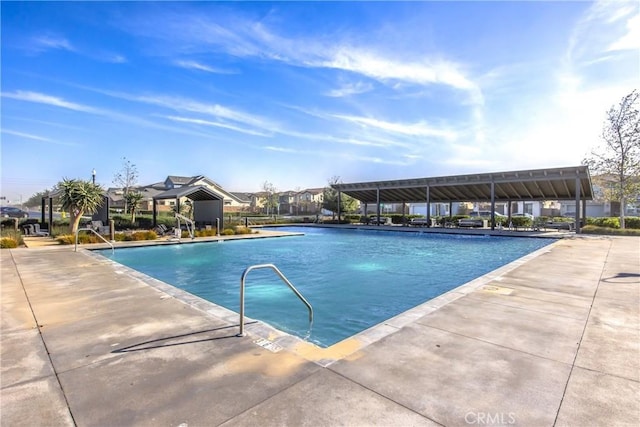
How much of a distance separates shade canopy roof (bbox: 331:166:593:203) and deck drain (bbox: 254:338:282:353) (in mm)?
20881

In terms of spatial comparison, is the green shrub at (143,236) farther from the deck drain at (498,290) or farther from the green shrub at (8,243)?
the deck drain at (498,290)

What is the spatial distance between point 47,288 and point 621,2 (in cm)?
1393

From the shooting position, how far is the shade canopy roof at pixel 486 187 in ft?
63.3

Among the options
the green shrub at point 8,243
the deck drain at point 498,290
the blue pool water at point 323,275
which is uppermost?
the green shrub at point 8,243

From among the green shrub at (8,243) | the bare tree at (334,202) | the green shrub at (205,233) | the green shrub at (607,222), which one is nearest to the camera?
the green shrub at (8,243)

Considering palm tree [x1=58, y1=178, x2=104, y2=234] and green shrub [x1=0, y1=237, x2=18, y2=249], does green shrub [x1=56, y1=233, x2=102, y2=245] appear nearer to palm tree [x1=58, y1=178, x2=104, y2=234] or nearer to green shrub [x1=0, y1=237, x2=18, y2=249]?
green shrub [x1=0, y1=237, x2=18, y2=249]

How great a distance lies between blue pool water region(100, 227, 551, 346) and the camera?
5.60 meters

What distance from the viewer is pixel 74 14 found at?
28.1ft

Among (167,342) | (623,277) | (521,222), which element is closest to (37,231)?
(167,342)

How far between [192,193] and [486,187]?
64.8ft

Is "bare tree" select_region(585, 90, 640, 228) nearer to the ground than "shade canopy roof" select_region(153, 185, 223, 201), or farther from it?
farther from it

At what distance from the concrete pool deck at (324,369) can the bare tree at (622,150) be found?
2014 centimetres

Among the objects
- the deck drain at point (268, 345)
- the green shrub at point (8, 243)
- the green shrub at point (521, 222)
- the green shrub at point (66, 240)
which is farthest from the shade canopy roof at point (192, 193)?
the green shrub at point (521, 222)

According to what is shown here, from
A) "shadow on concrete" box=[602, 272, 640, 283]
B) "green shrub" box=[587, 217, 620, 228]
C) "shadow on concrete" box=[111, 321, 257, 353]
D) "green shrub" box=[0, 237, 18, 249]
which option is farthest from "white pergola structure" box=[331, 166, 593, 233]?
"shadow on concrete" box=[111, 321, 257, 353]
